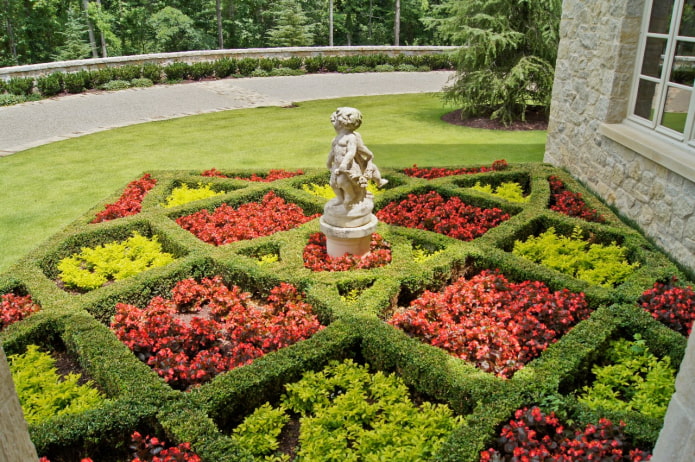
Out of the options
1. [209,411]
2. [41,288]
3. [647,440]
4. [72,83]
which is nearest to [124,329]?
[41,288]

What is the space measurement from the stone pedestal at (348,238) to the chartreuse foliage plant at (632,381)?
2790mm

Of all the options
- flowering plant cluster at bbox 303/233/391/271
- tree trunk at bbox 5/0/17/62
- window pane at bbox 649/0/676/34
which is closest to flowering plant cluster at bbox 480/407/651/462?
flowering plant cluster at bbox 303/233/391/271

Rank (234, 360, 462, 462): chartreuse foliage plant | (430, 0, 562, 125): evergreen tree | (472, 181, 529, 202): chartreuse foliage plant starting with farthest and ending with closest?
(430, 0, 562, 125): evergreen tree
(472, 181, 529, 202): chartreuse foliage plant
(234, 360, 462, 462): chartreuse foliage plant

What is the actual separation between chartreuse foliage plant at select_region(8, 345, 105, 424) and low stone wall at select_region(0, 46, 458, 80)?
48.9 feet

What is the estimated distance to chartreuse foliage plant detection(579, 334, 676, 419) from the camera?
13.2ft

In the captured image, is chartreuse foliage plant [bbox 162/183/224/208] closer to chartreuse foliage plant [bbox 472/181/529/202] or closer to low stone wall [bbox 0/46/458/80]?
chartreuse foliage plant [bbox 472/181/529/202]

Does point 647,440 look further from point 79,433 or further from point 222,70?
point 222,70

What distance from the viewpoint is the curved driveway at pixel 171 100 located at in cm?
1437

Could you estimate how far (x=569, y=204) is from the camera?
313 inches

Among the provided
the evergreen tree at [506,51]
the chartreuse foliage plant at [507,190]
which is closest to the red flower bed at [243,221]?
the chartreuse foliage plant at [507,190]

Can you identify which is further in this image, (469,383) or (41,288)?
(41,288)

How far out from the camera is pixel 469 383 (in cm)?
411

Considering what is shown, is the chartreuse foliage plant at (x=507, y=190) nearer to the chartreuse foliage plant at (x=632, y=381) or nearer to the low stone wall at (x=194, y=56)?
the chartreuse foliage plant at (x=632, y=381)

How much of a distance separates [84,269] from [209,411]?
359 cm
